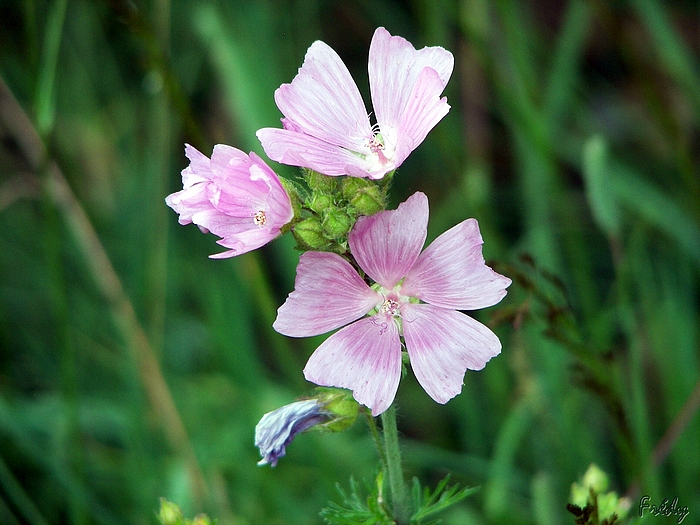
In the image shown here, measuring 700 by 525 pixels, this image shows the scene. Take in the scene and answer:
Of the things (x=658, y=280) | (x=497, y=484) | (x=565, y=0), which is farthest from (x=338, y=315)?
(x=565, y=0)

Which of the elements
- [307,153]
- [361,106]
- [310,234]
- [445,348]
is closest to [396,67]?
[361,106]

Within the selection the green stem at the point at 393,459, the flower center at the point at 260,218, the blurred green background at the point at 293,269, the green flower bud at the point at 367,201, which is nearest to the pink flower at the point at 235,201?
the flower center at the point at 260,218

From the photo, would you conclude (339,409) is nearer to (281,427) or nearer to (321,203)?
(281,427)

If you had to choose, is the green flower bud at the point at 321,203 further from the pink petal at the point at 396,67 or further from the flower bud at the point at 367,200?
the pink petal at the point at 396,67

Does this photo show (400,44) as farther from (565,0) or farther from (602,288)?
(565,0)

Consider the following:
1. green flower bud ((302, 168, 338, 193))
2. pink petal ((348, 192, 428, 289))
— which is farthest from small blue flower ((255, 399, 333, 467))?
green flower bud ((302, 168, 338, 193))

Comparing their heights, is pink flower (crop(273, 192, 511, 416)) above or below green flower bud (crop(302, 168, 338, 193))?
below

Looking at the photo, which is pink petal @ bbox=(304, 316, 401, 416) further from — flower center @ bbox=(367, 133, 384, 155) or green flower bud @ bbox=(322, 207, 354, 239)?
flower center @ bbox=(367, 133, 384, 155)
